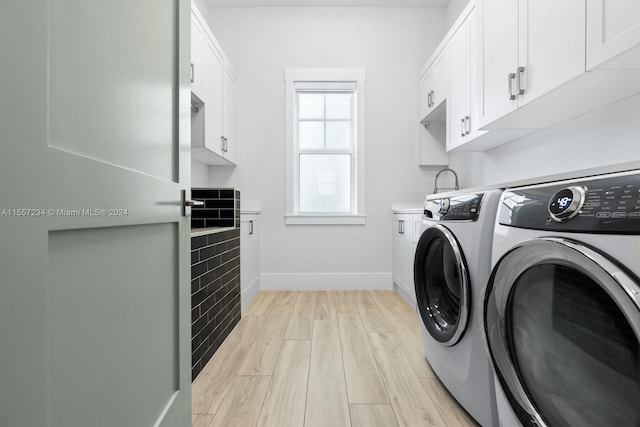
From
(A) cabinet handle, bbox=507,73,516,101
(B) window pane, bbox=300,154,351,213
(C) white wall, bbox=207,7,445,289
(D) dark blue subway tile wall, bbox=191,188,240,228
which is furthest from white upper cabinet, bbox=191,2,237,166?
(A) cabinet handle, bbox=507,73,516,101

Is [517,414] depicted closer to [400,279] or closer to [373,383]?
[373,383]

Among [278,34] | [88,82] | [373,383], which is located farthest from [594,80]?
[278,34]

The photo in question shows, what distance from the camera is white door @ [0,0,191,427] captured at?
1.59 feet

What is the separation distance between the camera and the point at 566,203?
789mm

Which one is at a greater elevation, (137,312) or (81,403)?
(137,312)

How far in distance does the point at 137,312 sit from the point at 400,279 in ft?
8.85

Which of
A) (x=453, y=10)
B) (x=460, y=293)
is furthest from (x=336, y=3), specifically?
(x=460, y=293)

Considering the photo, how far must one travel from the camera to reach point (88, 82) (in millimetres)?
653

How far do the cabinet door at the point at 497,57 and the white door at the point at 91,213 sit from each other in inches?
62.4

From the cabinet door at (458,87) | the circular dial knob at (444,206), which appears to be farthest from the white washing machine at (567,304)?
the cabinet door at (458,87)

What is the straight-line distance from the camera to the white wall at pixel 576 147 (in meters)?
1.56

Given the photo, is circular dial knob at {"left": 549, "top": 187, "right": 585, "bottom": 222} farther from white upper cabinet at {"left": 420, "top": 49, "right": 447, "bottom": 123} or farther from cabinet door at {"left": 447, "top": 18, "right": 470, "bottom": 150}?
white upper cabinet at {"left": 420, "top": 49, "right": 447, "bottom": 123}

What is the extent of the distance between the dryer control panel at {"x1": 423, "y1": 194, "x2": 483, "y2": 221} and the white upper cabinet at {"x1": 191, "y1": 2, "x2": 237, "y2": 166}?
1.79 m

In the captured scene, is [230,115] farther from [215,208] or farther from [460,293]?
[460,293]
